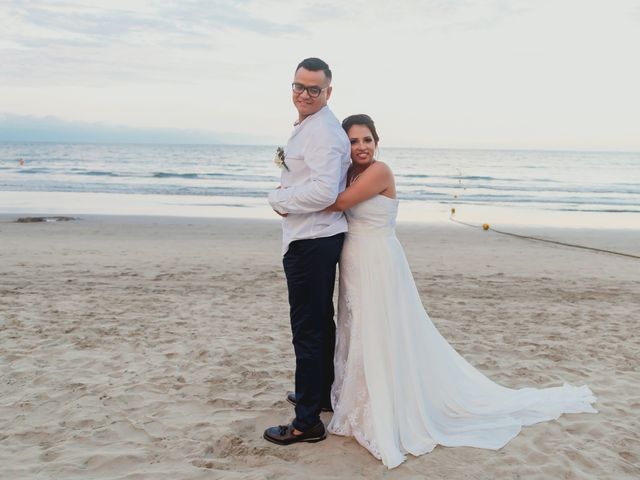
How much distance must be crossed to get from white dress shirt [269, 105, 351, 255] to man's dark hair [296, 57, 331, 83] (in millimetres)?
212

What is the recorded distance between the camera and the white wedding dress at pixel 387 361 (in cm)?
338

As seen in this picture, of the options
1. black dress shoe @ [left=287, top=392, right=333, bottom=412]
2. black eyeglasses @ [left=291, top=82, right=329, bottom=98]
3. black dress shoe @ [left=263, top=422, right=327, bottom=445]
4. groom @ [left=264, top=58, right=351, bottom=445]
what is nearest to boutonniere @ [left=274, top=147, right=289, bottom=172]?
groom @ [left=264, top=58, right=351, bottom=445]

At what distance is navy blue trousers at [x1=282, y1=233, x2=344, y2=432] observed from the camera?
10.9 feet

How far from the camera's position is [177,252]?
10.4 meters

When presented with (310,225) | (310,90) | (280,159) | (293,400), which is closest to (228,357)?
(293,400)

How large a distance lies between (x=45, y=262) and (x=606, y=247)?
35.8ft

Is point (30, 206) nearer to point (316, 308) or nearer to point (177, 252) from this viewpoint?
point (177, 252)

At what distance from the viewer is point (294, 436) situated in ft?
11.4

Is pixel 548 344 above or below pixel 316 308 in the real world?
below

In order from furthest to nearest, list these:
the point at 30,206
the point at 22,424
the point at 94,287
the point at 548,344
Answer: the point at 30,206
the point at 94,287
the point at 548,344
the point at 22,424

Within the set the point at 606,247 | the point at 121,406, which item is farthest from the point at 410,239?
the point at 121,406

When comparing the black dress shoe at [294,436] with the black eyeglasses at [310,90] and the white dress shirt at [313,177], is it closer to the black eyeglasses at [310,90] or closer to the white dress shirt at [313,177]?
the white dress shirt at [313,177]

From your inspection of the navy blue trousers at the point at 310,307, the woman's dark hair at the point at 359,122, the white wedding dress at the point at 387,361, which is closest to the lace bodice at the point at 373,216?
the white wedding dress at the point at 387,361

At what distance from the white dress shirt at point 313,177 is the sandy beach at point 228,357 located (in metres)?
1.30
